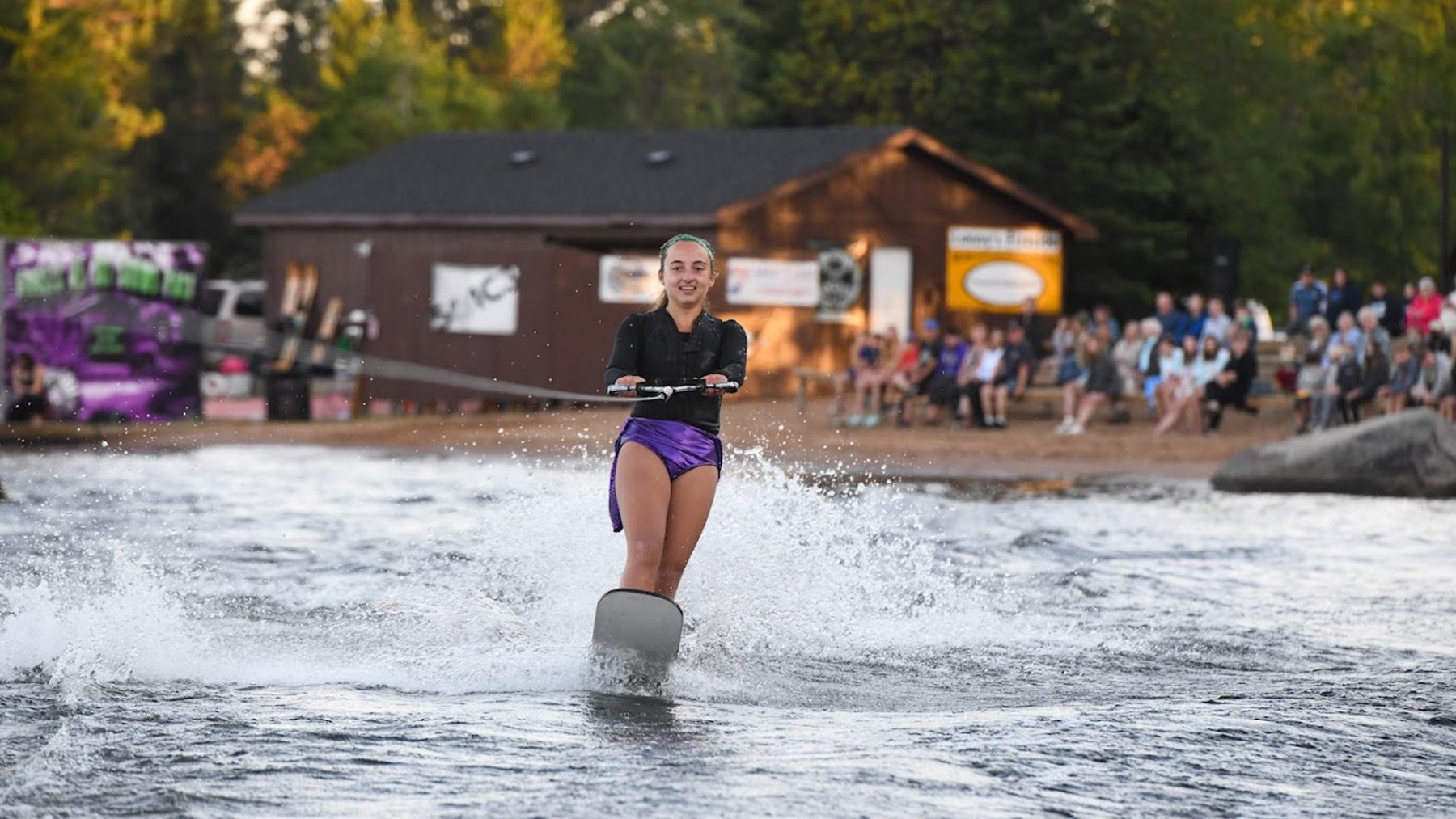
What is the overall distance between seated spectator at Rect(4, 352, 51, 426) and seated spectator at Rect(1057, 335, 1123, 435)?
11622mm

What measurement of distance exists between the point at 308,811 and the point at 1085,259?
42.5 metres

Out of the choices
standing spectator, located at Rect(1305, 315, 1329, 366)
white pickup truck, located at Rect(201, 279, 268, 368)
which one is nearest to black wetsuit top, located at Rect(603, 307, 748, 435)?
standing spectator, located at Rect(1305, 315, 1329, 366)

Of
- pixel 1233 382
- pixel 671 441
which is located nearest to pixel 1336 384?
pixel 1233 382

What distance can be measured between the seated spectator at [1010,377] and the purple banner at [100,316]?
9.34 meters

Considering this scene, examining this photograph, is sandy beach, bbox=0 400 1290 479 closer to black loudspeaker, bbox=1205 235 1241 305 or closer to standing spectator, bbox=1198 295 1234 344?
standing spectator, bbox=1198 295 1234 344

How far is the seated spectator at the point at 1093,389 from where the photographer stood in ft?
89.8

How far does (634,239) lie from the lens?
3638 centimetres

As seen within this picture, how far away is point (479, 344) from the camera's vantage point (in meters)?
36.2

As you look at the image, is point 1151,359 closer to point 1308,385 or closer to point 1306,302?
point 1308,385

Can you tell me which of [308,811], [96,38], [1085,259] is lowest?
[308,811]

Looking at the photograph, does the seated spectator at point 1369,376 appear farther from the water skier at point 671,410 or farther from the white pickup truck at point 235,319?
the water skier at point 671,410

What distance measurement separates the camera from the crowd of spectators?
25.7 m

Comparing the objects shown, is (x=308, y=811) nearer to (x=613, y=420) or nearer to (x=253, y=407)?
(x=613, y=420)

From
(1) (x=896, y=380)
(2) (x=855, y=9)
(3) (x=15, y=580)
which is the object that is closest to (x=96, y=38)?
(2) (x=855, y=9)
